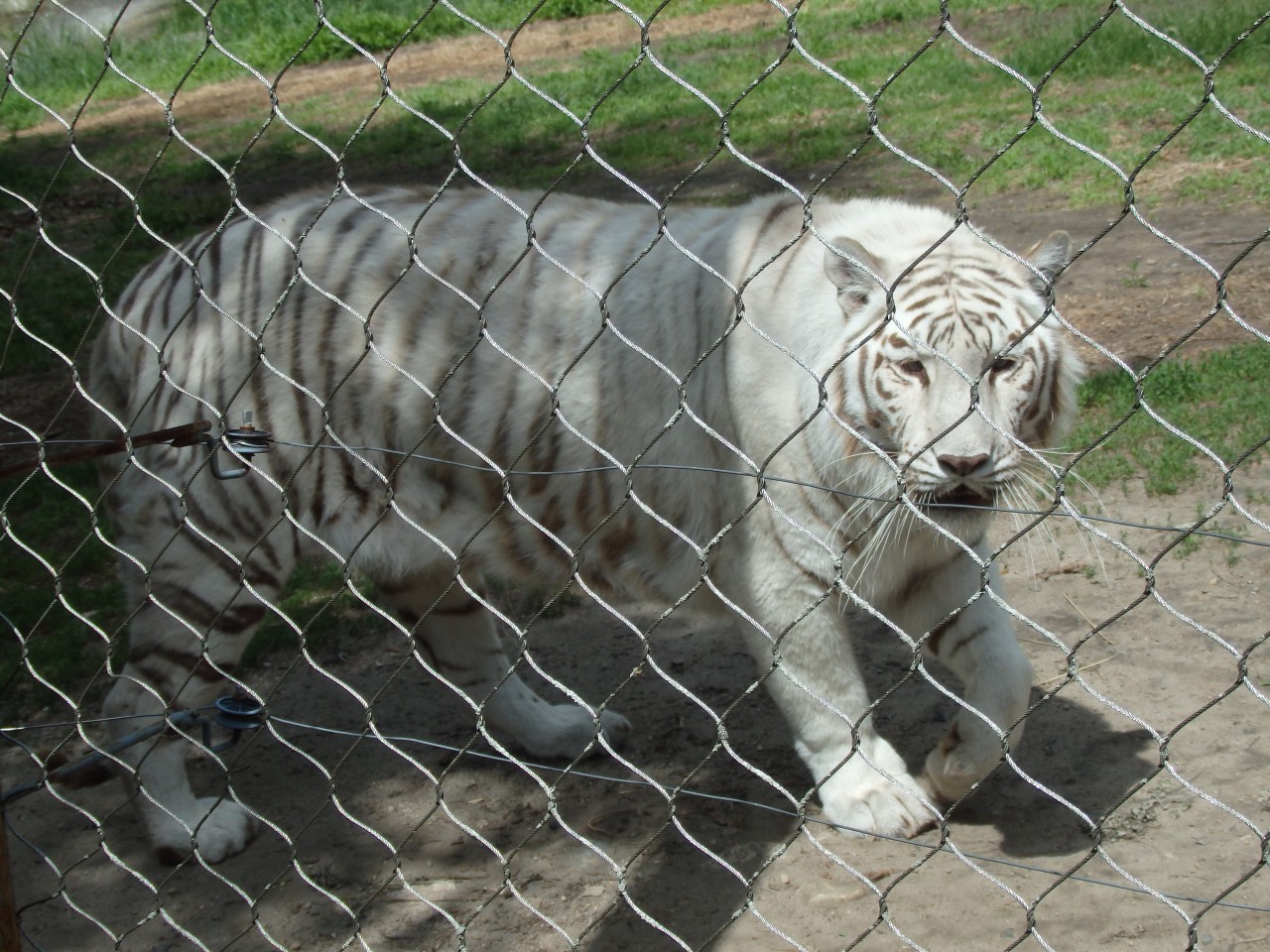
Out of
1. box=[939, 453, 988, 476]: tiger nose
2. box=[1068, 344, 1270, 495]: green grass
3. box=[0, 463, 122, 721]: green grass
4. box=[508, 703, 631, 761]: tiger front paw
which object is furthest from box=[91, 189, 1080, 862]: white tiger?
box=[1068, 344, 1270, 495]: green grass

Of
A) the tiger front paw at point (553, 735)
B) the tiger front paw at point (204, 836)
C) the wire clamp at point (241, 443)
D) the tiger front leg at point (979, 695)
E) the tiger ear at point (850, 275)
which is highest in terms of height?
the tiger ear at point (850, 275)

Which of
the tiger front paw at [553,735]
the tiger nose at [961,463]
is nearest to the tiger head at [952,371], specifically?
the tiger nose at [961,463]

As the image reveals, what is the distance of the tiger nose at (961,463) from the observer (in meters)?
2.71

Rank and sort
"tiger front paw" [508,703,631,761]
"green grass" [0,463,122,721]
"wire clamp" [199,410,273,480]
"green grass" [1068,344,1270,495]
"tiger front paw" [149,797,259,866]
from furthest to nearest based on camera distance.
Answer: "green grass" [1068,344,1270,495] → "green grass" [0,463,122,721] → "tiger front paw" [508,703,631,761] → "tiger front paw" [149,797,259,866] → "wire clamp" [199,410,273,480]

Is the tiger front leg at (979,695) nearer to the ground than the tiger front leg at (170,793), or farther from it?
farther from it

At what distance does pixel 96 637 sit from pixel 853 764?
2576 mm

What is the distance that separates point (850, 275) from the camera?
2834mm

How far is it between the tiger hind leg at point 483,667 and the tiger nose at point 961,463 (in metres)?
1.46

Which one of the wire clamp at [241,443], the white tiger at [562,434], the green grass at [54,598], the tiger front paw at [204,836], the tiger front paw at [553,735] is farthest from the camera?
the green grass at [54,598]

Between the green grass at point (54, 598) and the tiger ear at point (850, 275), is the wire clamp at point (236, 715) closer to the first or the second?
the green grass at point (54, 598)

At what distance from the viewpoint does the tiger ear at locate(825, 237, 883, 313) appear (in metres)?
2.80

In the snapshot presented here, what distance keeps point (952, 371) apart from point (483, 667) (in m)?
1.81

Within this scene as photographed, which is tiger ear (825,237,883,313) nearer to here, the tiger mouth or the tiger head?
the tiger head

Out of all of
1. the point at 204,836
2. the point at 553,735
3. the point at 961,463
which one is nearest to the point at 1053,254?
the point at 961,463
